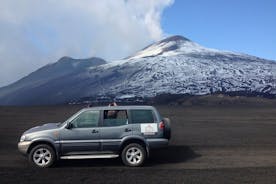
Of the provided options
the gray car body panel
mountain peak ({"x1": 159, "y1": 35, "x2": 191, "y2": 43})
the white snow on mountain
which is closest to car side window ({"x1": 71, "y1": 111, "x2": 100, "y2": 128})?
the gray car body panel

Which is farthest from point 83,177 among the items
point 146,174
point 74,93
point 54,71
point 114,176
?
point 54,71

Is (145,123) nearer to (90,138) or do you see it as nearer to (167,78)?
(90,138)

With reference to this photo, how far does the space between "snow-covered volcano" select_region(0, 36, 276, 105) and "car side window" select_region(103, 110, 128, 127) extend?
272 feet

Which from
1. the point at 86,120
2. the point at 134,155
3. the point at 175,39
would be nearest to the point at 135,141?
the point at 134,155

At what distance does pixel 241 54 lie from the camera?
472 ft

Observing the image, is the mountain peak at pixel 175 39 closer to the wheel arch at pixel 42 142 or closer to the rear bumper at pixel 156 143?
the rear bumper at pixel 156 143

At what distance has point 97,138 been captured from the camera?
13.5 metres

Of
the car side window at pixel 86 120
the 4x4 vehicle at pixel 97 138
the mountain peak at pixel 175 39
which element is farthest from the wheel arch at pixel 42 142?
the mountain peak at pixel 175 39

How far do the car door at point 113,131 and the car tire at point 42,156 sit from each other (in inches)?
58.5

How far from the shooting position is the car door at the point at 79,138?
1343cm

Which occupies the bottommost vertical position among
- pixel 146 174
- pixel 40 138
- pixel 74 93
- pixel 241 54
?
pixel 146 174

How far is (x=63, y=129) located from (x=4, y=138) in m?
9.34

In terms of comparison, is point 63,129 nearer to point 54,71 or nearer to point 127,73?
point 127,73

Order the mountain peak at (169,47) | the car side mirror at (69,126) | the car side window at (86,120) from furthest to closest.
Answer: the mountain peak at (169,47) < the car side window at (86,120) < the car side mirror at (69,126)
